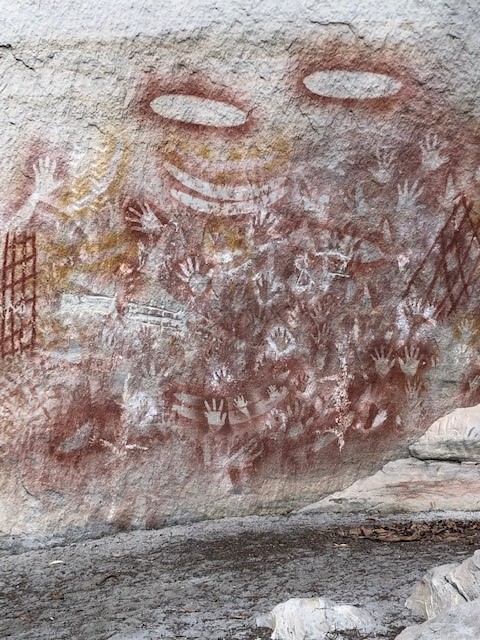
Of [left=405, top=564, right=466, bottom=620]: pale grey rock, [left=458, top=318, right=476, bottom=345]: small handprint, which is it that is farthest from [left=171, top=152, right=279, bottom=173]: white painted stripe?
[left=405, top=564, right=466, bottom=620]: pale grey rock

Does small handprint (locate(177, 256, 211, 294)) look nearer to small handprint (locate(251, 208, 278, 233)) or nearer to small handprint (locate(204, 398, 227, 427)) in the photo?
small handprint (locate(251, 208, 278, 233))

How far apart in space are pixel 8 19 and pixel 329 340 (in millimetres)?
1491

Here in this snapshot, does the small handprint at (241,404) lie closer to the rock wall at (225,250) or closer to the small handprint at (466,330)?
the rock wall at (225,250)

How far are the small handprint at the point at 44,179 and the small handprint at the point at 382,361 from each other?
1.28 metres

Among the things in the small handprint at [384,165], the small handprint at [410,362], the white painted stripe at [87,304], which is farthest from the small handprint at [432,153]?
the white painted stripe at [87,304]

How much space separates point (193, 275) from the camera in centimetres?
319

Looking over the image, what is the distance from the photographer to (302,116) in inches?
125

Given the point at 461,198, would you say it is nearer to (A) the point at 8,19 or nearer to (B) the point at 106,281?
(B) the point at 106,281

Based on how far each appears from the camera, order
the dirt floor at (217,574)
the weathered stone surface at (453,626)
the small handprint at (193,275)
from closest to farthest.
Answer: the weathered stone surface at (453,626)
the dirt floor at (217,574)
the small handprint at (193,275)

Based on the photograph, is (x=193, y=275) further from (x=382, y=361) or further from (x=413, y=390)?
(x=413, y=390)

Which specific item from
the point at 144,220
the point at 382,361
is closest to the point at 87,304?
the point at 144,220

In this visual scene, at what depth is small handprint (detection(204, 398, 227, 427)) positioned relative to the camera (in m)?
3.24

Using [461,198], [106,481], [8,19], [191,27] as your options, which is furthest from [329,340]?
[8,19]

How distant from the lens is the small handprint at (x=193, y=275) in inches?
125
